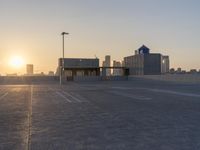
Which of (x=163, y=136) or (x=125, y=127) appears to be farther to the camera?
(x=125, y=127)

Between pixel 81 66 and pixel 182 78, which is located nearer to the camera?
pixel 182 78

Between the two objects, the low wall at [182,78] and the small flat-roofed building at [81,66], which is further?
the small flat-roofed building at [81,66]

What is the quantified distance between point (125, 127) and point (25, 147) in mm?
3779

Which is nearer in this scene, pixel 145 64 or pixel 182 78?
pixel 182 78

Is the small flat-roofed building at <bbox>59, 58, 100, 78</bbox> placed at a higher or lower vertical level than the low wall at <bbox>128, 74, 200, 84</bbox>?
higher

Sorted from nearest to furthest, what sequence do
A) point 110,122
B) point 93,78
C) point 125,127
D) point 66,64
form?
point 125,127 → point 110,122 → point 93,78 → point 66,64

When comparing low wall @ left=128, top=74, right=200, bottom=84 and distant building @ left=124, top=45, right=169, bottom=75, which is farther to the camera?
distant building @ left=124, top=45, right=169, bottom=75

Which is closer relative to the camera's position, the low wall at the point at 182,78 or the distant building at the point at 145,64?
the low wall at the point at 182,78

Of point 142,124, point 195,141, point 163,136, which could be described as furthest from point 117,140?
point 142,124

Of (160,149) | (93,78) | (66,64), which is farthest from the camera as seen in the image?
(66,64)

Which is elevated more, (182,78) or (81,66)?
(81,66)

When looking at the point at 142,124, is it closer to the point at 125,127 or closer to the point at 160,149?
the point at 125,127

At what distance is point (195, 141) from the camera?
8.59m

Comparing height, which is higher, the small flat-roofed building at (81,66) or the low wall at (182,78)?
the small flat-roofed building at (81,66)
